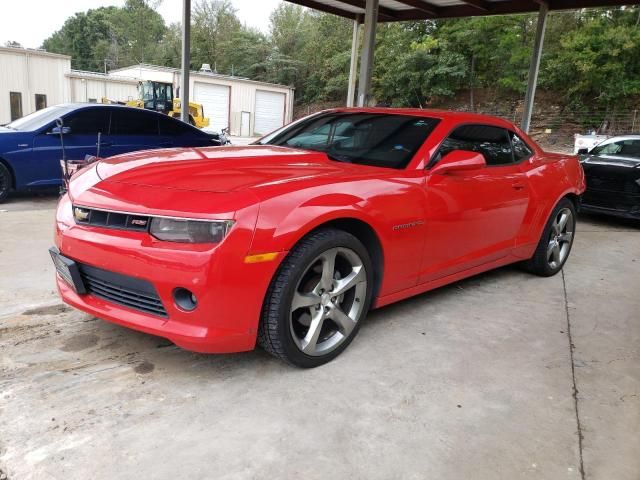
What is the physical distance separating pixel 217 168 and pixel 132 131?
5265 mm

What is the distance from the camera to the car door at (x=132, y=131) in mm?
7320

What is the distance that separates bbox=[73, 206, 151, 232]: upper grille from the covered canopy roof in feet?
31.0

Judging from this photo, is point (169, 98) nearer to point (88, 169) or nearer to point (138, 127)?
point (138, 127)

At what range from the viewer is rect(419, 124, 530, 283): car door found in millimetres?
3285

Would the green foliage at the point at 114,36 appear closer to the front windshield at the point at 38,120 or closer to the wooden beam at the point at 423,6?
the wooden beam at the point at 423,6

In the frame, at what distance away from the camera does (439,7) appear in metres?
11.5

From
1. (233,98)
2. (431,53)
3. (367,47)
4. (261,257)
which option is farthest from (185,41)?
(431,53)

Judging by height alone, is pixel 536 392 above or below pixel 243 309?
below

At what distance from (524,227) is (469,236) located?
3.02ft

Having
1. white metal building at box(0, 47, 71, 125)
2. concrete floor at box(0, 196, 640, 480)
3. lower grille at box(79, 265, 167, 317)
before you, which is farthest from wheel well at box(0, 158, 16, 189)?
white metal building at box(0, 47, 71, 125)

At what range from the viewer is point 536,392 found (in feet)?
8.88

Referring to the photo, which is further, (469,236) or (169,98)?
(169,98)

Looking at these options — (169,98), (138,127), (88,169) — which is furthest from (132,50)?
(88,169)

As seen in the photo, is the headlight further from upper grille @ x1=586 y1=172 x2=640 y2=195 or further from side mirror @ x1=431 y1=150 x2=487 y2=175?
upper grille @ x1=586 y1=172 x2=640 y2=195
